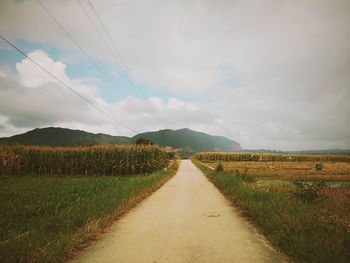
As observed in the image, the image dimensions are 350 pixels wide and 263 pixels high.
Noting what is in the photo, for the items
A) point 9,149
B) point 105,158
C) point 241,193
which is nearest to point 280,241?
point 241,193

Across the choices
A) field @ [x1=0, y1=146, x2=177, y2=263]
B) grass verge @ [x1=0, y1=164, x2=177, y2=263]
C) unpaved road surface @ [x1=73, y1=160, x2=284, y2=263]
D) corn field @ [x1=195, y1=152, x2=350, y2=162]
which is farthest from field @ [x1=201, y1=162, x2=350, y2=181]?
corn field @ [x1=195, y1=152, x2=350, y2=162]

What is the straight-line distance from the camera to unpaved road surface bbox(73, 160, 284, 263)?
3.54 m

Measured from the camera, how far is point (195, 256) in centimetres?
358

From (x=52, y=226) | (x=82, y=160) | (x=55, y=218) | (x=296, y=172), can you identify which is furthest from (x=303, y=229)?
(x=296, y=172)

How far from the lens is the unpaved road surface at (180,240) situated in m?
3.54

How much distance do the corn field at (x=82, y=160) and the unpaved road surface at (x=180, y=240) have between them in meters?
12.9

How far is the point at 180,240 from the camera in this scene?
14.3ft

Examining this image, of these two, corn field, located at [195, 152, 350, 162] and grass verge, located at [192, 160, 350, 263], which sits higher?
grass verge, located at [192, 160, 350, 263]

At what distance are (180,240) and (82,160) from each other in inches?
708

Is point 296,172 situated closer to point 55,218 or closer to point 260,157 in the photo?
point 55,218

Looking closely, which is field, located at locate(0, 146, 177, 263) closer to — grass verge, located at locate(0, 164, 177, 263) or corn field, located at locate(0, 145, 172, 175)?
grass verge, located at locate(0, 164, 177, 263)

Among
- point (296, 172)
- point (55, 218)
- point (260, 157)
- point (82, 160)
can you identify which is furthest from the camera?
point (260, 157)

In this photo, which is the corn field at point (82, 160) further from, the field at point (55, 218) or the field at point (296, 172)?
the field at point (296, 172)

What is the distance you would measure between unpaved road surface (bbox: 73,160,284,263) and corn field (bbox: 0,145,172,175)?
1289 cm
